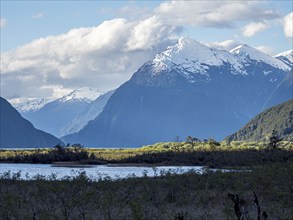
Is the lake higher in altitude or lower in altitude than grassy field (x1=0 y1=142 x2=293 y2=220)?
higher

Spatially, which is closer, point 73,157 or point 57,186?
point 57,186

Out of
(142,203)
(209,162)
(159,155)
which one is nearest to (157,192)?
(142,203)

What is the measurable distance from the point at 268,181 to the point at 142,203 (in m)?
14.5

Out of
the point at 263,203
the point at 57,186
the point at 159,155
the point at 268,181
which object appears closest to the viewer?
the point at 263,203

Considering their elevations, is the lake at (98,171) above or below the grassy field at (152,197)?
above

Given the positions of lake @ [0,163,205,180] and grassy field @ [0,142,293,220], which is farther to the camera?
lake @ [0,163,205,180]

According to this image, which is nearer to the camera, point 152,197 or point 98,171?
point 152,197

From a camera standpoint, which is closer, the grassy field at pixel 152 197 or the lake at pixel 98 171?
the grassy field at pixel 152 197

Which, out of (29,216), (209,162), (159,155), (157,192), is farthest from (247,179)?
(159,155)

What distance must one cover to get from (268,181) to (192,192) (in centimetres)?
670

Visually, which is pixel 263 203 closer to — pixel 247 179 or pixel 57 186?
pixel 247 179

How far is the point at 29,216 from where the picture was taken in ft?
115

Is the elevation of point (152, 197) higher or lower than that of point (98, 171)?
lower

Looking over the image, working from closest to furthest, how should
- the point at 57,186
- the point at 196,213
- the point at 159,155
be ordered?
the point at 196,213 → the point at 57,186 → the point at 159,155
